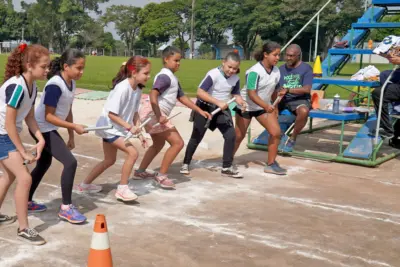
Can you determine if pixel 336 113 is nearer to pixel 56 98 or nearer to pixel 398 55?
pixel 398 55

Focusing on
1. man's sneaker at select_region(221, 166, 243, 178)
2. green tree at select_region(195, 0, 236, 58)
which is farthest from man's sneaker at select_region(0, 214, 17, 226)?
green tree at select_region(195, 0, 236, 58)

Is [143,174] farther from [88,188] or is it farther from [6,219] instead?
[6,219]

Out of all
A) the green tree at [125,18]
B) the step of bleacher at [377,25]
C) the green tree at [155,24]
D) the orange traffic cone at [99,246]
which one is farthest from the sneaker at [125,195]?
the green tree at [125,18]

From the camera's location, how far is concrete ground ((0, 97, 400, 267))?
13.6 feet

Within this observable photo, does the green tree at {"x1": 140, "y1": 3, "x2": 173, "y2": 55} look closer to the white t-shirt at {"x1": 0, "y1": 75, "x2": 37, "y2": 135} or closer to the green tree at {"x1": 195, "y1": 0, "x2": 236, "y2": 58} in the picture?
the green tree at {"x1": 195, "y1": 0, "x2": 236, "y2": 58}

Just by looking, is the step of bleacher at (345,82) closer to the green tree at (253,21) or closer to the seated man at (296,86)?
the seated man at (296,86)

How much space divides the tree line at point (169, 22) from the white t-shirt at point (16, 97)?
216 ft

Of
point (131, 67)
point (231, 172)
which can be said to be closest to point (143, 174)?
point (231, 172)

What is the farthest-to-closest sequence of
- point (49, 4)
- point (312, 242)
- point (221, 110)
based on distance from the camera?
point (49, 4)
point (221, 110)
point (312, 242)

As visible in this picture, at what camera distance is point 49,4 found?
99312mm

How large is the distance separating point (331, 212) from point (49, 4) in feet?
334

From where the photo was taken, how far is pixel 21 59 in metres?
4.29

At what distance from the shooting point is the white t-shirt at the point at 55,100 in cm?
477

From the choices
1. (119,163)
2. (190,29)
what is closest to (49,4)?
(190,29)
